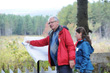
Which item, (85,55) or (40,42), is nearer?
(85,55)

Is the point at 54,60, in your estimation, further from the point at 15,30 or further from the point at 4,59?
the point at 15,30

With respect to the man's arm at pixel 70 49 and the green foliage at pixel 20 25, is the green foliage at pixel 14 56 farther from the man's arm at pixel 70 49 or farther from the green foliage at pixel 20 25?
the man's arm at pixel 70 49

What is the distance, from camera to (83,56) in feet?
9.20

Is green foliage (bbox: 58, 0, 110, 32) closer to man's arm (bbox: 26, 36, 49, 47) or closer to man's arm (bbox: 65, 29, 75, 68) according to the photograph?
man's arm (bbox: 26, 36, 49, 47)

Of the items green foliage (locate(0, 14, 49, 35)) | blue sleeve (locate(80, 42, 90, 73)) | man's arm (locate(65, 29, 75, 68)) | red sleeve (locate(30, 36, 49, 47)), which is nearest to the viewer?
man's arm (locate(65, 29, 75, 68))

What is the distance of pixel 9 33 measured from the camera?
7336 millimetres

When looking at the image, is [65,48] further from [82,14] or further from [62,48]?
[82,14]

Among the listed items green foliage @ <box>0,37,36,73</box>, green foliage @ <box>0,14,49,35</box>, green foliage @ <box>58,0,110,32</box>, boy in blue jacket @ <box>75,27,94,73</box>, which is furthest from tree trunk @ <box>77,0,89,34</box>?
green foliage @ <box>58,0,110,32</box>

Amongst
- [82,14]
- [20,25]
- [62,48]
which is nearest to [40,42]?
[62,48]

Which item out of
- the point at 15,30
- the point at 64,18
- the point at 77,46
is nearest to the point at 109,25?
the point at 64,18

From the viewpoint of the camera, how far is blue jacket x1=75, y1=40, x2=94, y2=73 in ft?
9.09

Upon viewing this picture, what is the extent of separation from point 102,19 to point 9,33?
896cm

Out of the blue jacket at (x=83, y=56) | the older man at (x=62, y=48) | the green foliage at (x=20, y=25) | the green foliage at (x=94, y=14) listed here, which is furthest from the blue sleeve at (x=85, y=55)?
the green foliage at (x=94, y=14)

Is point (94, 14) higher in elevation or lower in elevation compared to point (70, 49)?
higher
